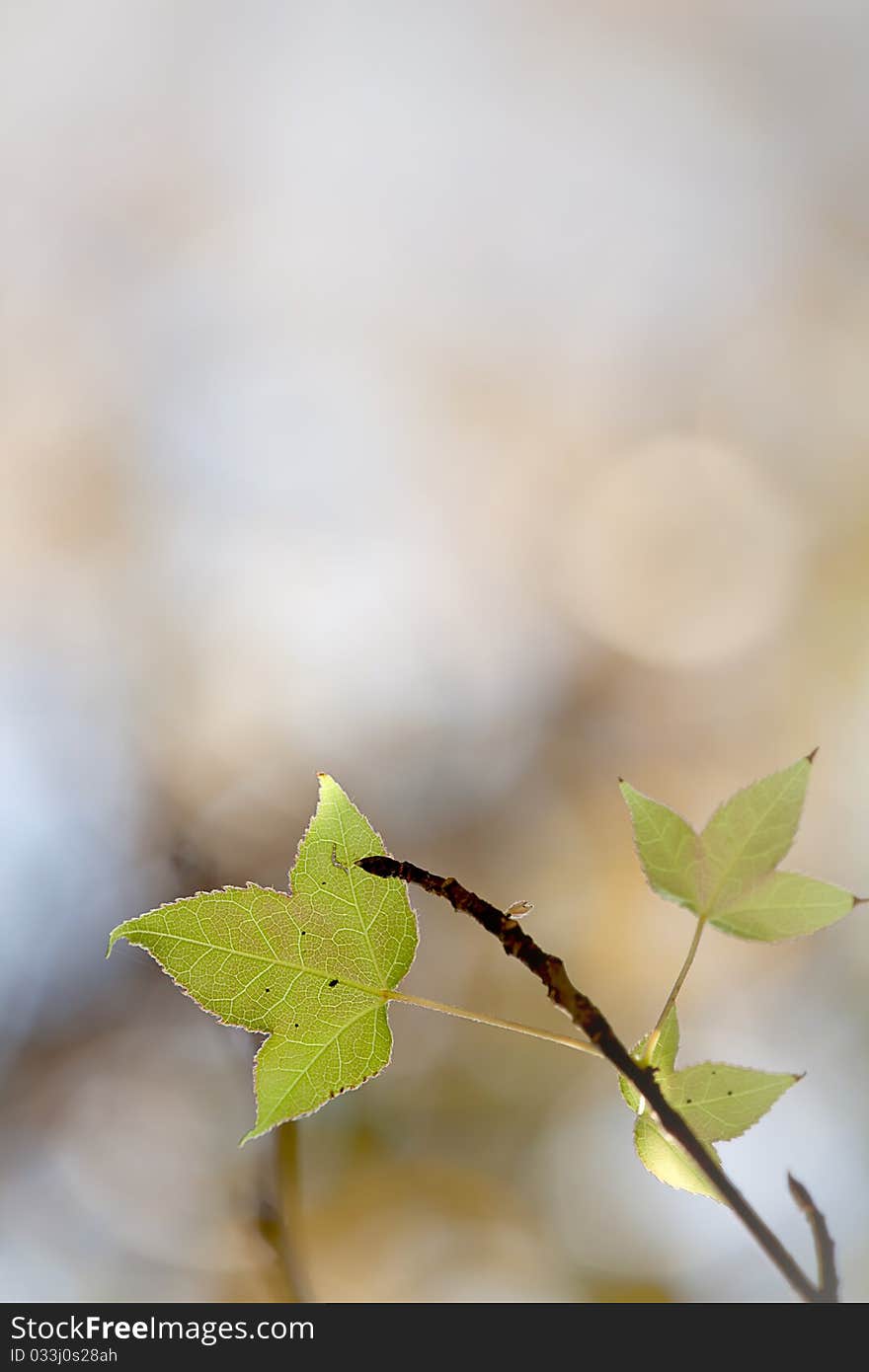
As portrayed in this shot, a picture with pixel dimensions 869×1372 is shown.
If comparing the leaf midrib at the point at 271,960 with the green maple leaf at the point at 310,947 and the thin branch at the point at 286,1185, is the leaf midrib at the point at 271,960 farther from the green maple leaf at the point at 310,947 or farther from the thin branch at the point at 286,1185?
the thin branch at the point at 286,1185

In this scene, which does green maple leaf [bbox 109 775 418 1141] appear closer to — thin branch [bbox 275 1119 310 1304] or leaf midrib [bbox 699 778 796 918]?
leaf midrib [bbox 699 778 796 918]

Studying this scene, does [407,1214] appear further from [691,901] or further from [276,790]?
[691,901]

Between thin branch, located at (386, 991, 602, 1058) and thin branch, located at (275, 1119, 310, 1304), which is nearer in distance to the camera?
thin branch, located at (386, 991, 602, 1058)

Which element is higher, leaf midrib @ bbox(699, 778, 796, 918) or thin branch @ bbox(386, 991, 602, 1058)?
leaf midrib @ bbox(699, 778, 796, 918)

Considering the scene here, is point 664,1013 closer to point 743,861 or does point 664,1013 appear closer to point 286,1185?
point 743,861

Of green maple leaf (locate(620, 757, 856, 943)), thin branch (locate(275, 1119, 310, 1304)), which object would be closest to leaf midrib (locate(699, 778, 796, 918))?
green maple leaf (locate(620, 757, 856, 943))

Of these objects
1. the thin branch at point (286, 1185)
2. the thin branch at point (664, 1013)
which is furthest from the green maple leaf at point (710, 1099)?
the thin branch at point (286, 1185)
